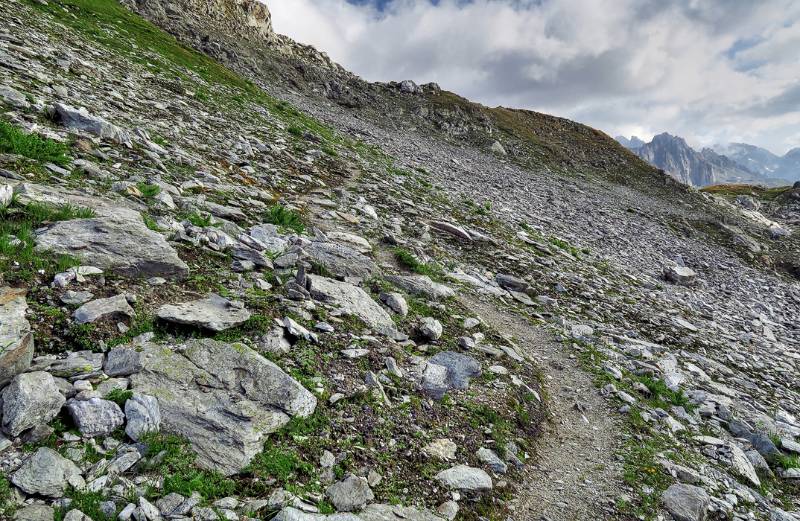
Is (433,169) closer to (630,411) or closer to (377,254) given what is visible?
(377,254)

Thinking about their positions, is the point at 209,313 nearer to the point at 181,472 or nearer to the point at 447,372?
the point at 181,472

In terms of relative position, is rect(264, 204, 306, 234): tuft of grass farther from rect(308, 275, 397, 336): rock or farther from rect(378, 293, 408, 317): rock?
rect(378, 293, 408, 317): rock

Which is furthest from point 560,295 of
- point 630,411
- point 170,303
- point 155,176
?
point 155,176

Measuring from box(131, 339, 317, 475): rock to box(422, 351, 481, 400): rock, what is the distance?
2.35 m

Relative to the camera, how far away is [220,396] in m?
5.33

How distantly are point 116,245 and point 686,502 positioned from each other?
9.95m

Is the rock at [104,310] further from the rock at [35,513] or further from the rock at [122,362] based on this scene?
the rock at [35,513]

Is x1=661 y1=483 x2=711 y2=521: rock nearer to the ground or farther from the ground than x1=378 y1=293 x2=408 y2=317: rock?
nearer to the ground

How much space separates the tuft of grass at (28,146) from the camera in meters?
9.22

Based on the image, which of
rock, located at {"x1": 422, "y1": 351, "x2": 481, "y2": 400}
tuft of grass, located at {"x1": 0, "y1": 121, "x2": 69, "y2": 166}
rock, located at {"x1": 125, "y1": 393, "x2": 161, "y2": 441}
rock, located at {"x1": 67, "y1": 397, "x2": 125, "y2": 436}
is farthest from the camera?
tuft of grass, located at {"x1": 0, "y1": 121, "x2": 69, "y2": 166}

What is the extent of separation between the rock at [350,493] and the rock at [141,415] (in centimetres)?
208

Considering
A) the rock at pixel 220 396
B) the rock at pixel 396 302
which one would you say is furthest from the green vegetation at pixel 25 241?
the rock at pixel 396 302

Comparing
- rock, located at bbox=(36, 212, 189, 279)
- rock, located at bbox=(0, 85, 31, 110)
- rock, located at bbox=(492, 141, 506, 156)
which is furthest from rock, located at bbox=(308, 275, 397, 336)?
rock, located at bbox=(492, 141, 506, 156)

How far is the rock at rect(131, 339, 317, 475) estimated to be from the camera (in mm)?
4758
